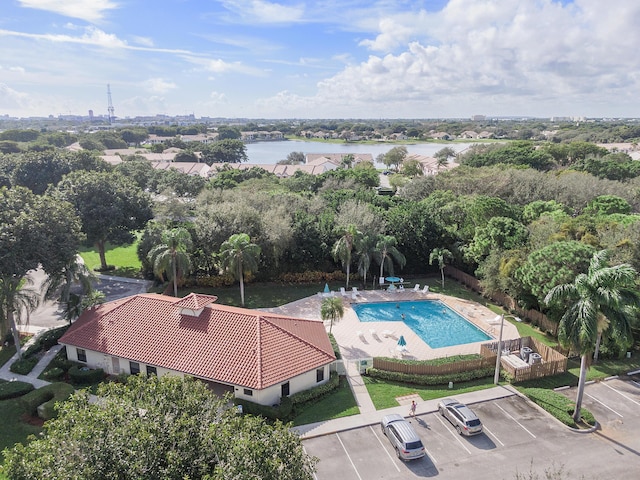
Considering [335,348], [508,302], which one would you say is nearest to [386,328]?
[335,348]

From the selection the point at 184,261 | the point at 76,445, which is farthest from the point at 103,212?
the point at 76,445

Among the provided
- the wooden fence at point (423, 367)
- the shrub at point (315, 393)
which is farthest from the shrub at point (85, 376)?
the wooden fence at point (423, 367)

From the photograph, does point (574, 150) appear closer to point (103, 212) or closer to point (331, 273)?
point (331, 273)

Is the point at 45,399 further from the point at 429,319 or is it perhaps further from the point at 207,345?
the point at 429,319

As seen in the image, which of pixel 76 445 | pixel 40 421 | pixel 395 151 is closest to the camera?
pixel 76 445

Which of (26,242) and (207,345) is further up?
(26,242)

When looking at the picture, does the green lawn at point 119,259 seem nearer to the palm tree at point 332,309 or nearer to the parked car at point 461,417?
the palm tree at point 332,309

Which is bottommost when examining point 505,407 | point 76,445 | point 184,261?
point 505,407

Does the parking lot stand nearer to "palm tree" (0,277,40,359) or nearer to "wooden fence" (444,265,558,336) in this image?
"wooden fence" (444,265,558,336)
